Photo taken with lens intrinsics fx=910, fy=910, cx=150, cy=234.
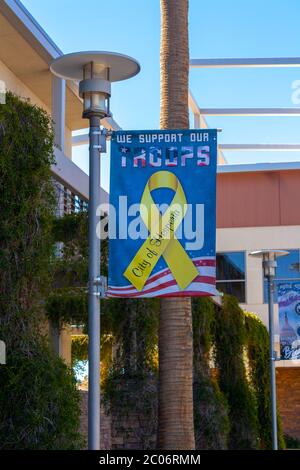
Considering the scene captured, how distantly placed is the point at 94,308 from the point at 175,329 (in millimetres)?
3842

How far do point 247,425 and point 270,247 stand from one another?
15209 mm

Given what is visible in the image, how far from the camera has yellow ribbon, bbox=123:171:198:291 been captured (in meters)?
7.87

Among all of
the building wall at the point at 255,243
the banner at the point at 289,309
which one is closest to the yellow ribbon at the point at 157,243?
the banner at the point at 289,309

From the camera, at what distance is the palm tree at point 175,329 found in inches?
445

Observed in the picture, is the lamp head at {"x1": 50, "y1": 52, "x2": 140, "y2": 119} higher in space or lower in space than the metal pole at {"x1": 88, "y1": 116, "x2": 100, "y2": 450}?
higher

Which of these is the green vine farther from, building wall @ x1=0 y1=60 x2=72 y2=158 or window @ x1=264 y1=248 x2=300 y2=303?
window @ x1=264 y1=248 x2=300 y2=303

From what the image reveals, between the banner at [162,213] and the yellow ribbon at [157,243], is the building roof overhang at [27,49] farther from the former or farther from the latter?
the yellow ribbon at [157,243]

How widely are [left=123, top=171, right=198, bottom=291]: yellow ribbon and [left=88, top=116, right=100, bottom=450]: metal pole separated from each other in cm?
36

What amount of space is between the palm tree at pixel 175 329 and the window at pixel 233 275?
23.7m

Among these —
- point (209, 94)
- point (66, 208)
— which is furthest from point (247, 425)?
point (209, 94)

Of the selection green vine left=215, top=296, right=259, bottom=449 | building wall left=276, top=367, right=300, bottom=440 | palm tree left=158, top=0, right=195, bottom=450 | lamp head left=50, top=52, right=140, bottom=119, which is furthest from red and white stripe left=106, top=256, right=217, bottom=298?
building wall left=276, top=367, right=300, bottom=440

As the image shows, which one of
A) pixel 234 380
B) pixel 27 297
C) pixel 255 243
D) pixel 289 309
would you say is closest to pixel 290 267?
pixel 255 243
